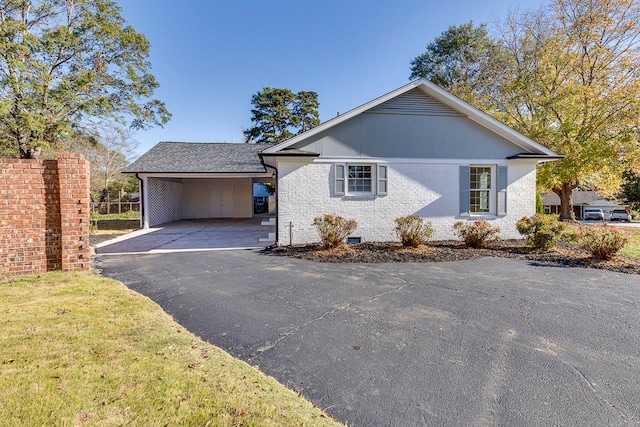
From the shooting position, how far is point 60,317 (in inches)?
146

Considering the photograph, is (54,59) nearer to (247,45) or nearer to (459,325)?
(247,45)

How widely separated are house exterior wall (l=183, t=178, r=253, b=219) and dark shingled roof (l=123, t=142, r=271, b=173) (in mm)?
2805

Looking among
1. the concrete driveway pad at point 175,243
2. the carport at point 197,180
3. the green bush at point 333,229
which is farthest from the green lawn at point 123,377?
the carport at point 197,180

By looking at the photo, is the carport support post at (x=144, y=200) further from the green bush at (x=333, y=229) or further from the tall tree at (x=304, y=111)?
the tall tree at (x=304, y=111)

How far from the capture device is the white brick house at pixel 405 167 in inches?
388

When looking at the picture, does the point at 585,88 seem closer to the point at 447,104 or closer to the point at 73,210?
the point at 447,104

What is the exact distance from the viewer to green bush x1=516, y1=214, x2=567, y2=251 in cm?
868

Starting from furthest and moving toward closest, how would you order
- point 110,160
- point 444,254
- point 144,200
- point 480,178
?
point 110,160 < point 144,200 < point 480,178 < point 444,254

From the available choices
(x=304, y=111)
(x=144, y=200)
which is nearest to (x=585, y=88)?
(x=144, y=200)

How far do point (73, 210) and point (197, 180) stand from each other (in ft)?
54.5

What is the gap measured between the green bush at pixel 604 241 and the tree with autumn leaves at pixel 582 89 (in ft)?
29.3

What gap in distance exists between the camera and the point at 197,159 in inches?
675

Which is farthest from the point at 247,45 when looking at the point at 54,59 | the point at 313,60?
the point at 54,59

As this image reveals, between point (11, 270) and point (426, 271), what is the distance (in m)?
8.36
